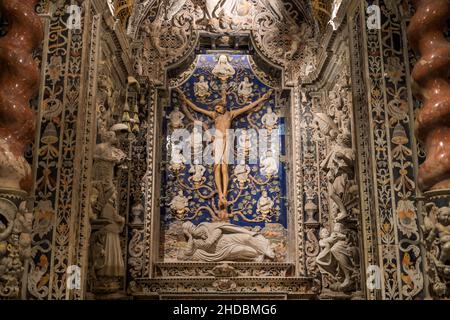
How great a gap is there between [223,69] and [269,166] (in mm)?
1870

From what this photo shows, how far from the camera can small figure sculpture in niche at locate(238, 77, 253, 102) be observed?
945cm

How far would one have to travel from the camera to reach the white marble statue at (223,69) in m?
9.48

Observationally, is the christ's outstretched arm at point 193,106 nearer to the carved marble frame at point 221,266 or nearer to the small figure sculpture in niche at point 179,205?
the carved marble frame at point 221,266

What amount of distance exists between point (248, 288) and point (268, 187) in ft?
5.56

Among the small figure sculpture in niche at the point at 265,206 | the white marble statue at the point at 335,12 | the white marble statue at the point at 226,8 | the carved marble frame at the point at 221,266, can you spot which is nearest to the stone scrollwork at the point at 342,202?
the white marble statue at the point at 335,12

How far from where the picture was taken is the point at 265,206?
8.93 metres

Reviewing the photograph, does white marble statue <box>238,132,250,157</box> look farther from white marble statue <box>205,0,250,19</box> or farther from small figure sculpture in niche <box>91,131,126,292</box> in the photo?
small figure sculpture in niche <box>91,131,126,292</box>

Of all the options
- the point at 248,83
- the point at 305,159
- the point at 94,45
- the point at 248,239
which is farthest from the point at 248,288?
the point at 94,45

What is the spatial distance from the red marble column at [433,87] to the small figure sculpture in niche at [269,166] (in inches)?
155

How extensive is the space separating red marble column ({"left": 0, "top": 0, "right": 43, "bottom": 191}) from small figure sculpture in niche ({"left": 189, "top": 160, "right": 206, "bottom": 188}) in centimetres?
426

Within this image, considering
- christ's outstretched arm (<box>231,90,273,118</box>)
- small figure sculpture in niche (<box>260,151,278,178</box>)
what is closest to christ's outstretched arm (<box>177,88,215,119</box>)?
christ's outstretched arm (<box>231,90,273,118</box>)

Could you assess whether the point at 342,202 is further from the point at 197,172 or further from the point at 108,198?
the point at 197,172

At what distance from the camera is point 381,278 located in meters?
5.35

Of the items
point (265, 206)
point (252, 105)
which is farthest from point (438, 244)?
point (252, 105)
